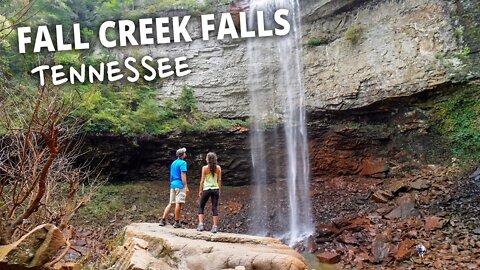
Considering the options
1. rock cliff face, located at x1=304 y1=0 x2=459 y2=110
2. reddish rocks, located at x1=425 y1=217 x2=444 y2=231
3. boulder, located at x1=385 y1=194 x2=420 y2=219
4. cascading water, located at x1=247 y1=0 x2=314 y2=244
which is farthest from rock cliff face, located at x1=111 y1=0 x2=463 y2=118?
reddish rocks, located at x1=425 y1=217 x2=444 y2=231

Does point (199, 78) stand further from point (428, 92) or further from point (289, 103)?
point (428, 92)

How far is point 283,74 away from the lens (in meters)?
16.2

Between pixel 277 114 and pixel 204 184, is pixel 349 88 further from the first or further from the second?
pixel 204 184

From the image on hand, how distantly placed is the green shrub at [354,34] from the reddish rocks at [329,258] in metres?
8.50

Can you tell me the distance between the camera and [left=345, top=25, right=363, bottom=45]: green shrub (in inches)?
572

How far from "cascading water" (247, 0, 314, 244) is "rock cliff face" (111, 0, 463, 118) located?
18.0 inches

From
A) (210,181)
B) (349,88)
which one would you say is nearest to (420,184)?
(349,88)

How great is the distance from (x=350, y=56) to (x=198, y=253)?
11.7 meters

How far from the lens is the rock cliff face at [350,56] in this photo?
1288 centimetres

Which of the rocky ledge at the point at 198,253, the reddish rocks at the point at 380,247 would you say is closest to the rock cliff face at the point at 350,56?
the reddish rocks at the point at 380,247

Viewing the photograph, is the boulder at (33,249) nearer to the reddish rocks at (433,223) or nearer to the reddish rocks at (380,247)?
the reddish rocks at (380,247)

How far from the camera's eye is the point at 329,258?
9.77 meters

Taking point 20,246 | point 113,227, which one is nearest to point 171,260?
point 20,246

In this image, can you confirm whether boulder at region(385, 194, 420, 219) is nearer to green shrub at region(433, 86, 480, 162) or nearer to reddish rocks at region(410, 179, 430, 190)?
reddish rocks at region(410, 179, 430, 190)
